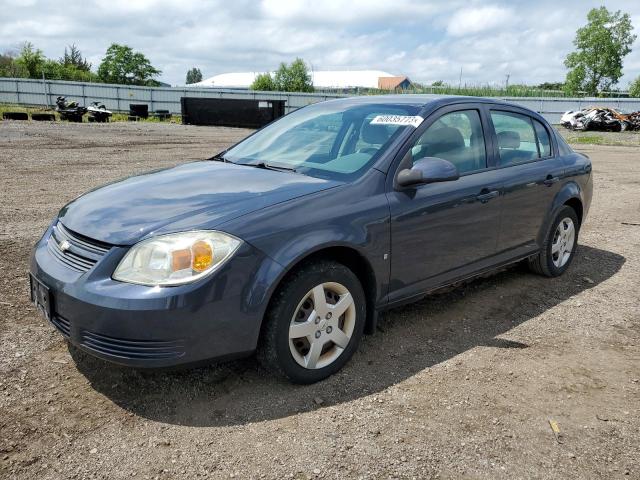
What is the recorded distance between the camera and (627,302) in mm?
4730

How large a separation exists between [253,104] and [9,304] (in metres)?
25.8

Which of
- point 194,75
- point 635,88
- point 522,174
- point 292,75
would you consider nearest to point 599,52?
point 635,88

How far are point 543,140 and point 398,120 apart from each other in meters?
1.90

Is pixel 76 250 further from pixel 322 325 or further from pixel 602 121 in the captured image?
pixel 602 121

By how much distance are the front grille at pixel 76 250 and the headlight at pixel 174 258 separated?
19 cm

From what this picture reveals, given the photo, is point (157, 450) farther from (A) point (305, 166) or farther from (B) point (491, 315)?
(B) point (491, 315)

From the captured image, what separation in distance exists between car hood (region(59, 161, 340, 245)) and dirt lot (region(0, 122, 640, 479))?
893 millimetres

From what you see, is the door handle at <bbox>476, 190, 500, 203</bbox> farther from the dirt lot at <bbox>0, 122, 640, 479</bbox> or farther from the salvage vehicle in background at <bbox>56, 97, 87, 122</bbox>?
the salvage vehicle in background at <bbox>56, 97, 87, 122</bbox>

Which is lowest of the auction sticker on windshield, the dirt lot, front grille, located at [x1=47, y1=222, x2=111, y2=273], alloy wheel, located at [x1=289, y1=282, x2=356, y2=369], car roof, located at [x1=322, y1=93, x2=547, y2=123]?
the dirt lot

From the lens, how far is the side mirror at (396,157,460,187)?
3.46 meters

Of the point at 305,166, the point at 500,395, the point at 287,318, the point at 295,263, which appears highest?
the point at 305,166

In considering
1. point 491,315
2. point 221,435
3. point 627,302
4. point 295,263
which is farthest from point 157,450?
point 627,302

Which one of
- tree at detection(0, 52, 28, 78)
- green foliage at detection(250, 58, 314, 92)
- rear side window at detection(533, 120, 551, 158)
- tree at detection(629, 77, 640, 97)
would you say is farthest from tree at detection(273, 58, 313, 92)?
rear side window at detection(533, 120, 551, 158)

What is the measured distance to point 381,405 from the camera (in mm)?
3064
